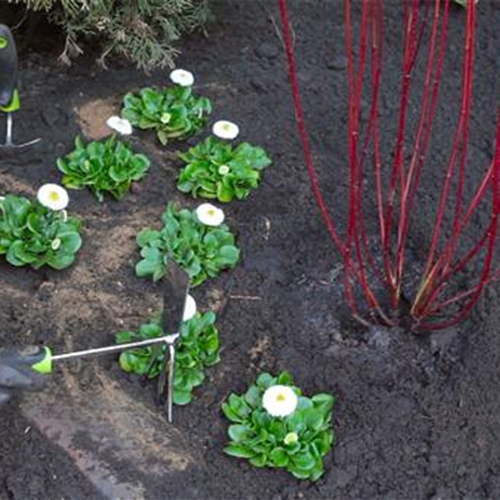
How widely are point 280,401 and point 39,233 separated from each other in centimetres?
80

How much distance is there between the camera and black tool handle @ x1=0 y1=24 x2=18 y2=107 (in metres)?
2.84

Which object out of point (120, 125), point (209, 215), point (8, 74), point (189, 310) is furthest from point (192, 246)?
point (8, 74)

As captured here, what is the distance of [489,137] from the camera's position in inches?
129

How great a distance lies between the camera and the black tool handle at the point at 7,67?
2.84m

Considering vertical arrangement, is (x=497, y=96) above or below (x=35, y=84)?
above

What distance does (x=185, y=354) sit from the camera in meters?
2.48

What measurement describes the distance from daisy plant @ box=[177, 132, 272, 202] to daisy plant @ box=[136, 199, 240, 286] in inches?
5.7

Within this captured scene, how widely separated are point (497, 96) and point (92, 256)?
147 centimetres

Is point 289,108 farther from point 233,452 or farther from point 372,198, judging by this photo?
point 233,452

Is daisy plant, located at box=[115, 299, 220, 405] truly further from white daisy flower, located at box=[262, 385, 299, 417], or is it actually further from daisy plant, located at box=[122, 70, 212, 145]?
daisy plant, located at box=[122, 70, 212, 145]

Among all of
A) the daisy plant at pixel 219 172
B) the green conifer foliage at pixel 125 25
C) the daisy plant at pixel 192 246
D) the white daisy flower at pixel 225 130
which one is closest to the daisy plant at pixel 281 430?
the daisy plant at pixel 192 246

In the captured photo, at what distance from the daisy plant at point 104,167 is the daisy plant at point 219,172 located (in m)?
0.13

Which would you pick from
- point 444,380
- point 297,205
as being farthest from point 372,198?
point 444,380

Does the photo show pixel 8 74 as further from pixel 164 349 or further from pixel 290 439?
pixel 290 439
